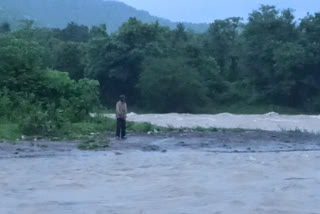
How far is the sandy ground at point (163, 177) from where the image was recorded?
415 inches

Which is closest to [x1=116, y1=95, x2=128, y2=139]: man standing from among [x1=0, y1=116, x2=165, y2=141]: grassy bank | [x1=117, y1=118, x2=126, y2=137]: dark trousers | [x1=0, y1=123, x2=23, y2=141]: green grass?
[x1=117, y1=118, x2=126, y2=137]: dark trousers

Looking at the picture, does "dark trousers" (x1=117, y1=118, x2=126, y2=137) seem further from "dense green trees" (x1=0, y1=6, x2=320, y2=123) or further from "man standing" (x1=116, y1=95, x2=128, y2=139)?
"dense green trees" (x1=0, y1=6, x2=320, y2=123)

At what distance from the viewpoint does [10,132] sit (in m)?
20.0

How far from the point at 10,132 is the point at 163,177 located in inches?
325

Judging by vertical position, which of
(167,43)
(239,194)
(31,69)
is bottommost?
(239,194)

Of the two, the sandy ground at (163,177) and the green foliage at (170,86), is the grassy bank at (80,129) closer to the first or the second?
the sandy ground at (163,177)

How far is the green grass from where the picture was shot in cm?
1942

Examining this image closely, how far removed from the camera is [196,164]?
1556cm

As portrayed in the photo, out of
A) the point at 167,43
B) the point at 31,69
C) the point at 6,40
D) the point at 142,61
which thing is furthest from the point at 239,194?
the point at 167,43

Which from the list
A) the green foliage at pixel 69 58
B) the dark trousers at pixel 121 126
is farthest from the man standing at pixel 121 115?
the green foliage at pixel 69 58

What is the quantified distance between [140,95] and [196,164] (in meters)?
34.3

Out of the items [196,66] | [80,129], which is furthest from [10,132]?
[196,66]

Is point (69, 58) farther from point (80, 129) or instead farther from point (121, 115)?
point (121, 115)

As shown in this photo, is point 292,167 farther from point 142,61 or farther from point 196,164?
point 142,61
